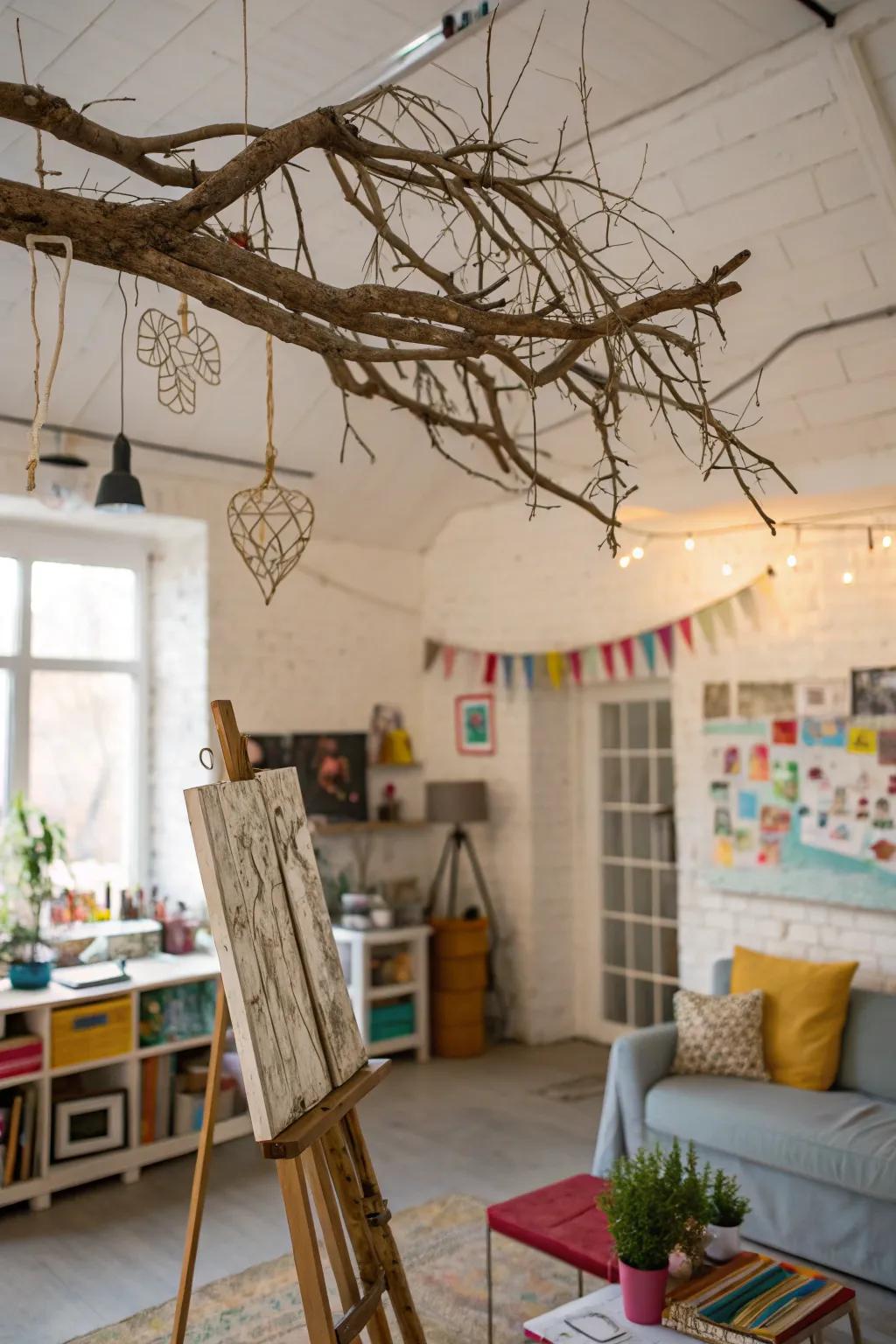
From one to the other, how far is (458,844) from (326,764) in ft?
3.07

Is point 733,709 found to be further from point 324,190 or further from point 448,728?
point 324,190

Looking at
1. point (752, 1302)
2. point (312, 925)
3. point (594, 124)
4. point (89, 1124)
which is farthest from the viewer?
point (89, 1124)

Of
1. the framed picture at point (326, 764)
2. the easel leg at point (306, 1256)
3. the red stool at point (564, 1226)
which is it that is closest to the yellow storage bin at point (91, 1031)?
the framed picture at point (326, 764)

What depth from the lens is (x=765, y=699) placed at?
5.48m

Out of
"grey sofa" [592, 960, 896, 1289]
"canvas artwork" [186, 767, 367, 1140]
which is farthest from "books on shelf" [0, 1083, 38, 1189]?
"canvas artwork" [186, 767, 367, 1140]

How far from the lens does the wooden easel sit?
2326 millimetres

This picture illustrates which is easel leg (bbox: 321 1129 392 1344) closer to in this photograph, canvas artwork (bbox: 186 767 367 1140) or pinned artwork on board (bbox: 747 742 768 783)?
canvas artwork (bbox: 186 767 367 1140)

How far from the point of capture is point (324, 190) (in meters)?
4.53

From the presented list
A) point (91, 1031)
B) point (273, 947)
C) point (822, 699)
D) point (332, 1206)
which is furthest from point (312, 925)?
point (822, 699)

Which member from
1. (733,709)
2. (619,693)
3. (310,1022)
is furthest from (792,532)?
(310,1022)

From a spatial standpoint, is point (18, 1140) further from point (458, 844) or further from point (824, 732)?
point (824, 732)

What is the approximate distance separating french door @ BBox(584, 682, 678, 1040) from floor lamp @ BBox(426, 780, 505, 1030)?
1.90ft

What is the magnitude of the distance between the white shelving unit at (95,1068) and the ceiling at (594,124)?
97.3 inches

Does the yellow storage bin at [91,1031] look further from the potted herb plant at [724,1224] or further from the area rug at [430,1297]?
the potted herb plant at [724,1224]
